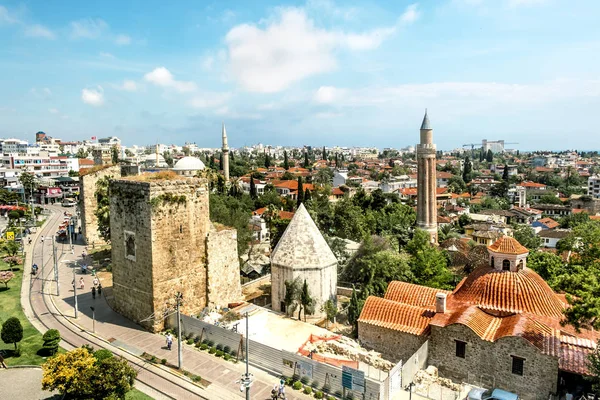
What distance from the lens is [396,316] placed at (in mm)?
20453

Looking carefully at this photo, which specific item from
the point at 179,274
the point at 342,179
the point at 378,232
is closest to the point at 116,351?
the point at 179,274

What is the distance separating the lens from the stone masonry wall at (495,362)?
16375 mm

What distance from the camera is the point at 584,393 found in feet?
51.0

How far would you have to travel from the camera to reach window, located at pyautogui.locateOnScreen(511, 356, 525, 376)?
16.8 metres

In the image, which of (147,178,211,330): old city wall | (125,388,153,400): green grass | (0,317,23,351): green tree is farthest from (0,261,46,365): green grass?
(147,178,211,330): old city wall

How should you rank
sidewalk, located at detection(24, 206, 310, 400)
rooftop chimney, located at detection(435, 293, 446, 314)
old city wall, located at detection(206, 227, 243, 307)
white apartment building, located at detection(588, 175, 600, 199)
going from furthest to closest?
white apartment building, located at detection(588, 175, 600, 199) → old city wall, located at detection(206, 227, 243, 307) → rooftop chimney, located at detection(435, 293, 446, 314) → sidewalk, located at detection(24, 206, 310, 400)

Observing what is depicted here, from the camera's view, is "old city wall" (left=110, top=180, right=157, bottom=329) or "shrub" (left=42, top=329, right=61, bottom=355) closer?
"shrub" (left=42, top=329, right=61, bottom=355)

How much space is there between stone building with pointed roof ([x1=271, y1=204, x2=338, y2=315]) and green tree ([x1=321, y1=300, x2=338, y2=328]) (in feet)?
0.96

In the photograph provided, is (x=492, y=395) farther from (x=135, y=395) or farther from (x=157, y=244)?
(x=157, y=244)

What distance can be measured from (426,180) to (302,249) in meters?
25.9

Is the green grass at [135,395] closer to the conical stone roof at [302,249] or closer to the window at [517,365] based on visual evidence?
the conical stone roof at [302,249]

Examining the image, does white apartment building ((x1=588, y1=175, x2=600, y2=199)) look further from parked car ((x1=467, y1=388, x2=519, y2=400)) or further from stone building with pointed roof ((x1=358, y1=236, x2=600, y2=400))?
parked car ((x1=467, y1=388, x2=519, y2=400))

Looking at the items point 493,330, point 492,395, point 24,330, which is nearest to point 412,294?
point 493,330

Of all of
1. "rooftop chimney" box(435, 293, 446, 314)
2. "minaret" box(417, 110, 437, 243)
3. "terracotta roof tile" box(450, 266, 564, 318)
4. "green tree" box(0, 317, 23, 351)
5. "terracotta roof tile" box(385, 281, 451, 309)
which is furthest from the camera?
"minaret" box(417, 110, 437, 243)
